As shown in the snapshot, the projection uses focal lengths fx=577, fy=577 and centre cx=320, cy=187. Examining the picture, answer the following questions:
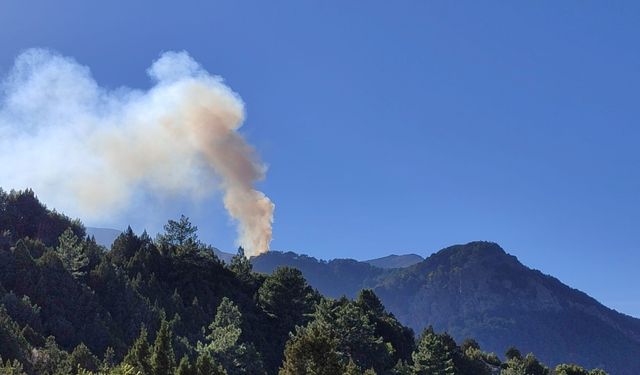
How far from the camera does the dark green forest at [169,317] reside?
40531 millimetres

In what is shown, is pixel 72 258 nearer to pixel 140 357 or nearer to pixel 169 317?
pixel 169 317

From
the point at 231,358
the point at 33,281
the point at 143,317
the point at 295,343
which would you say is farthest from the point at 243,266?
the point at 295,343

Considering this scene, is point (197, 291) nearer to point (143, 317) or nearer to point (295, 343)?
point (143, 317)

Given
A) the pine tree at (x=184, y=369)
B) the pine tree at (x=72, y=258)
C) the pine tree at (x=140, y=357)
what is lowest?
the pine tree at (x=184, y=369)

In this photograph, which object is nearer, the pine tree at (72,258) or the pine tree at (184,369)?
the pine tree at (184,369)

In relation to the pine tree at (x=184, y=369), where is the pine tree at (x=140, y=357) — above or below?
above

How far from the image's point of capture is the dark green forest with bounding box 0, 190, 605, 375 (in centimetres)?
4053

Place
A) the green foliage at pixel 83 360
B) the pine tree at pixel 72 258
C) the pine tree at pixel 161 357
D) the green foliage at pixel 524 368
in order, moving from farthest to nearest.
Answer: the green foliage at pixel 524 368, the pine tree at pixel 72 258, the green foliage at pixel 83 360, the pine tree at pixel 161 357

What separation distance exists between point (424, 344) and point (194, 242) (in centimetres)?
4855

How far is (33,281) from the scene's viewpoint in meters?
66.9

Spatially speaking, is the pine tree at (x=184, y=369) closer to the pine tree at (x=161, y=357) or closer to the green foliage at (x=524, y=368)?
the pine tree at (x=161, y=357)

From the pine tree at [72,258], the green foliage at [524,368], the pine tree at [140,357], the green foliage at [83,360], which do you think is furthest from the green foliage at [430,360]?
the pine tree at [72,258]

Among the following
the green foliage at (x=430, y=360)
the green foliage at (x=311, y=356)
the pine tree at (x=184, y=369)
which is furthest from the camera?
the green foliage at (x=430, y=360)

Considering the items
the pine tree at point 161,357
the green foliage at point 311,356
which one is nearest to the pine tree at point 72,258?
the pine tree at point 161,357
